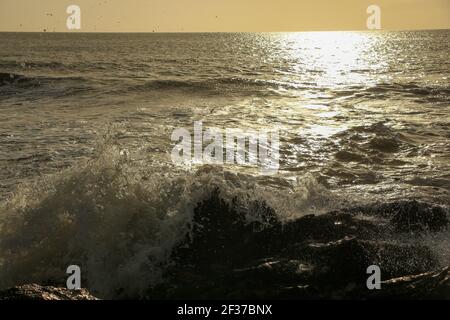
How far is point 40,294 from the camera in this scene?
3.73 metres

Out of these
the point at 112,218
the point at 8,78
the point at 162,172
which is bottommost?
the point at 112,218

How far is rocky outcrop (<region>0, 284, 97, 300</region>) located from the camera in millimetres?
3662

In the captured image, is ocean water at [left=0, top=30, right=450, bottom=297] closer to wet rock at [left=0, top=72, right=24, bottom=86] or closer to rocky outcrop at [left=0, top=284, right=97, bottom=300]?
rocky outcrop at [left=0, top=284, right=97, bottom=300]

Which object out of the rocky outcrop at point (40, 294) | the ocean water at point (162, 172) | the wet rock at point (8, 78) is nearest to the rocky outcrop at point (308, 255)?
the ocean water at point (162, 172)

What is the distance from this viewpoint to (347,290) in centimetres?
416

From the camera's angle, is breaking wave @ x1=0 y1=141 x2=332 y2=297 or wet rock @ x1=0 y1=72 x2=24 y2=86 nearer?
breaking wave @ x1=0 y1=141 x2=332 y2=297

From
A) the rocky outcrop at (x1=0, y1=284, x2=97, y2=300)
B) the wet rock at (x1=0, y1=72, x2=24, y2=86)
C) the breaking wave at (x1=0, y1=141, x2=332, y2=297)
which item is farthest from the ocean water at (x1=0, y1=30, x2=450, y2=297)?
the wet rock at (x1=0, y1=72, x2=24, y2=86)

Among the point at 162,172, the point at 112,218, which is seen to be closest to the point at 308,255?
the point at 112,218

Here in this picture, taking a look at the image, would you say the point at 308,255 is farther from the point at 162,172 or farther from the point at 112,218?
the point at 162,172

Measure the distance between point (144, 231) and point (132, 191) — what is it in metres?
0.81

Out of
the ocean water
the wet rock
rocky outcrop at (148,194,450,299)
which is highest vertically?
the wet rock

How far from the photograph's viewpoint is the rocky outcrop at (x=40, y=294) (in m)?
3.66
